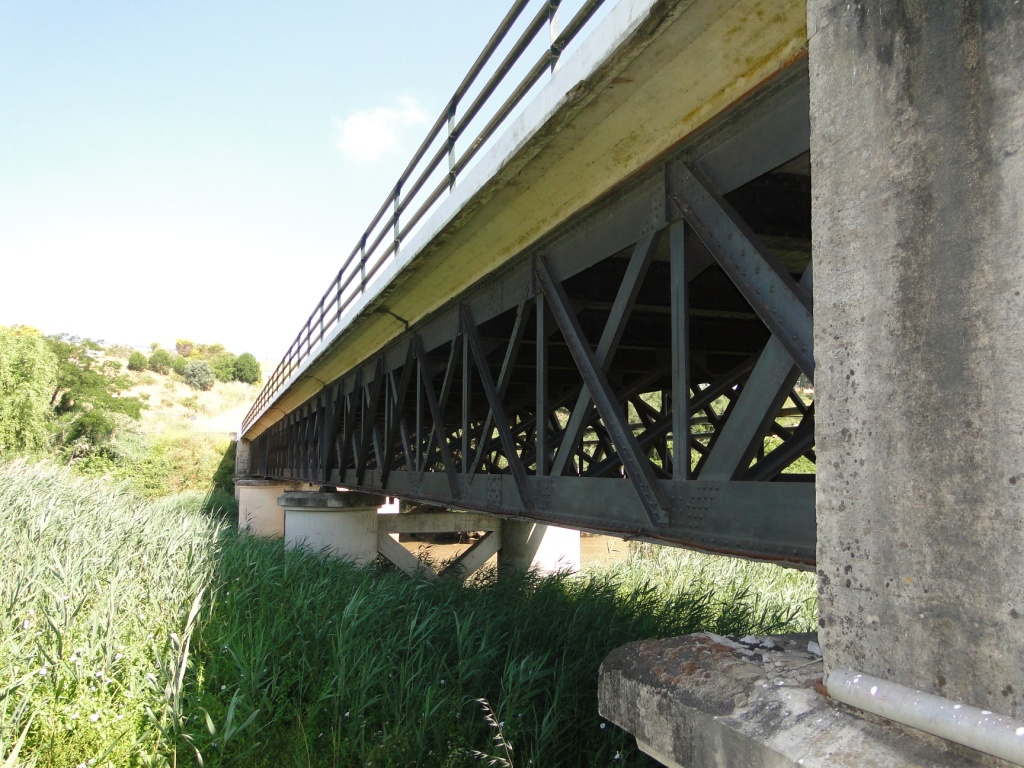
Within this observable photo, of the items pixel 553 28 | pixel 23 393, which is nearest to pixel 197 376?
pixel 23 393

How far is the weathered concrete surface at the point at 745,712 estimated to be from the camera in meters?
2.05

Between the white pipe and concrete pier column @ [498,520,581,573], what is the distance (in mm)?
13975

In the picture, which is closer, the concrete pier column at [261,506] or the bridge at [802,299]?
the bridge at [802,299]

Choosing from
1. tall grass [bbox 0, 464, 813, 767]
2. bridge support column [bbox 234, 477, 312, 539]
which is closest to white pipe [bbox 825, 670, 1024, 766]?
tall grass [bbox 0, 464, 813, 767]

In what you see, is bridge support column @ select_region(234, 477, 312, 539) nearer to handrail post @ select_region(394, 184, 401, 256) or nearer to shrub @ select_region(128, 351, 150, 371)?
handrail post @ select_region(394, 184, 401, 256)

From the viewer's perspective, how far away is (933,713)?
6.55 ft

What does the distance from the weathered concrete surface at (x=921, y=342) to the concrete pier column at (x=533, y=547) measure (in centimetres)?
1401

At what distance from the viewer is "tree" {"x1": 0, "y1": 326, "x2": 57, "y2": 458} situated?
31.3 meters

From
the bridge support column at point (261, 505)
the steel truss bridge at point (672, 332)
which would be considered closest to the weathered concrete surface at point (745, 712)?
the steel truss bridge at point (672, 332)

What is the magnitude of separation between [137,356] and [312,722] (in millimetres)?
93230

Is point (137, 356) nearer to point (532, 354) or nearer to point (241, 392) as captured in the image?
point (241, 392)

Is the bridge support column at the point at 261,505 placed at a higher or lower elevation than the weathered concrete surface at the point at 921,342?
lower

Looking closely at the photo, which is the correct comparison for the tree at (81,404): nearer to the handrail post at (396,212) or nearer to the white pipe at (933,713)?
the handrail post at (396,212)

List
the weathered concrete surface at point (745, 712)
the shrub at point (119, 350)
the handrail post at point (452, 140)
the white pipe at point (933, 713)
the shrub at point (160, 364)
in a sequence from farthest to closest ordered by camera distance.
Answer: the shrub at point (119, 350) < the shrub at point (160, 364) < the handrail post at point (452, 140) < the weathered concrete surface at point (745, 712) < the white pipe at point (933, 713)
